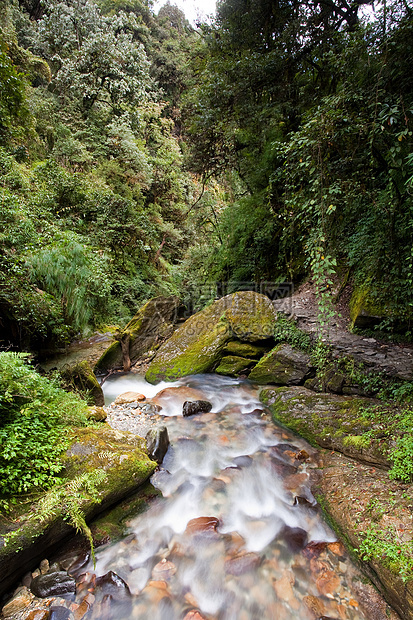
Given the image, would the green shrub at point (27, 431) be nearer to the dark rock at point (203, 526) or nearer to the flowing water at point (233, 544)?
the flowing water at point (233, 544)

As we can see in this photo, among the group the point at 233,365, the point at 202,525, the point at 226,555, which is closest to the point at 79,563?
the point at 202,525

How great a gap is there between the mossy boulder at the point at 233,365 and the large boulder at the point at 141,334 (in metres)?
2.59

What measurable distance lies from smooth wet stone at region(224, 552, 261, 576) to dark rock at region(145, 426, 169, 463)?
1514 mm

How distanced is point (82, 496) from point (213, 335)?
194 inches

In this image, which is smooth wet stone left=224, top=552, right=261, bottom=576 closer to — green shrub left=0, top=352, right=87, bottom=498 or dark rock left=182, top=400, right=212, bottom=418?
green shrub left=0, top=352, right=87, bottom=498

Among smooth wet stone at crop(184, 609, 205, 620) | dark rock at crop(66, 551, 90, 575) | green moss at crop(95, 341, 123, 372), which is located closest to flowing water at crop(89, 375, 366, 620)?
smooth wet stone at crop(184, 609, 205, 620)

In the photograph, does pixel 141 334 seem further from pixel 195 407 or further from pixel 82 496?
pixel 82 496

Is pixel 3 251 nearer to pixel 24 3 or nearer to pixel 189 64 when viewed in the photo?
pixel 189 64

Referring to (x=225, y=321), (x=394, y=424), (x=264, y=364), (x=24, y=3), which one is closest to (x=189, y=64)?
(x=225, y=321)

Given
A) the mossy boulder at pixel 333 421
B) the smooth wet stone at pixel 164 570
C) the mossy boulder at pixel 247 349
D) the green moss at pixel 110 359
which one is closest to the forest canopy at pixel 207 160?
the green moss at pixel 110 359

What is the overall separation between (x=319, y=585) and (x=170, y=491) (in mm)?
1800

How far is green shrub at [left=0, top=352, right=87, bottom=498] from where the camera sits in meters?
2.31

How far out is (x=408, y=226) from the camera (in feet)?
11.1

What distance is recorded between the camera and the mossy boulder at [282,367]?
5477 mm
